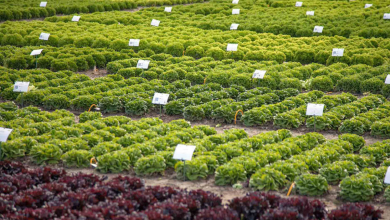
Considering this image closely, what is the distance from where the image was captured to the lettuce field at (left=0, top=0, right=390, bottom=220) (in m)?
9.22

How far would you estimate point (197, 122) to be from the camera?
16078 mm

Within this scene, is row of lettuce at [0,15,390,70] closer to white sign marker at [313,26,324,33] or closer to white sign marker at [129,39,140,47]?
white sign marker at [129,39,140,47]

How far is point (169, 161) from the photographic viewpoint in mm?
11812

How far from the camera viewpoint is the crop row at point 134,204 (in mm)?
8375

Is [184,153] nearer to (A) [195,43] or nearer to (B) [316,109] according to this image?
(B) [316,109]

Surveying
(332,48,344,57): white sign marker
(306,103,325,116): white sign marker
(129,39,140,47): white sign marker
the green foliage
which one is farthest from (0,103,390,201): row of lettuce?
(129,39,140,47): white sign marker

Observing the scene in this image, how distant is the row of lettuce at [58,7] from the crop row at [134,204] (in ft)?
97.4

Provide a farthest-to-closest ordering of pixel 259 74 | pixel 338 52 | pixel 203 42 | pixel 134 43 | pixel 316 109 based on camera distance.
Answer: pixel 203 42, pixel 134 43, pixel 338 52, pixel 259 74, pixel 316 109

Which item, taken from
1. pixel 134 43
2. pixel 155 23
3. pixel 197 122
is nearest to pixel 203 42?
pixel 134 43

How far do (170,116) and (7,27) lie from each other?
18355mm

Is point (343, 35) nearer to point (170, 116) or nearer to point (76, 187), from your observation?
point (170, 116)

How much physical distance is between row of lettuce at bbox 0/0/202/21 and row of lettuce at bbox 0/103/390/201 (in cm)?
2510

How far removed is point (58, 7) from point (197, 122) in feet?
90.7

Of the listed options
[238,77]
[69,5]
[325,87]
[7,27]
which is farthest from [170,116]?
[69,5]
